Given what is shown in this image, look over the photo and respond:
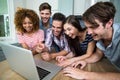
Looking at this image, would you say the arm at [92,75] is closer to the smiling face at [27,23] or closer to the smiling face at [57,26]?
the smiling face at [57,26]

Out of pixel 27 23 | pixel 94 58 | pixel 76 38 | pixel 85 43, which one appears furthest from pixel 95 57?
pixel 27 23

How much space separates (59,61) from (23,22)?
0.76 meters

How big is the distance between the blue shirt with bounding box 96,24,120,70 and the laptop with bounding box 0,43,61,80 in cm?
38

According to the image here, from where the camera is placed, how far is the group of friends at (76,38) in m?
1.03

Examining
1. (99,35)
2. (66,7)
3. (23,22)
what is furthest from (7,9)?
(99,35)

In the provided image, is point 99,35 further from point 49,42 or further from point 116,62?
point 49,42

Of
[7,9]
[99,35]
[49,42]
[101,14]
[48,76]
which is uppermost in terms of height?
[7,9]

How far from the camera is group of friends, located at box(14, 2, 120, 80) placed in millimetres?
1026

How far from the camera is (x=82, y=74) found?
37.9 inches

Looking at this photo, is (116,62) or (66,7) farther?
(66,7)

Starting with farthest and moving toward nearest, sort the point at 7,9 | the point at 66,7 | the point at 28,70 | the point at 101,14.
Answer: the point at 7,9 → the point at 66,7 → the point at 101,14 → the point at 28,70

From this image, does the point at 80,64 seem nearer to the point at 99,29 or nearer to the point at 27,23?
the point at 99,29

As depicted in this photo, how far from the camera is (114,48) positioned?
1.11 m

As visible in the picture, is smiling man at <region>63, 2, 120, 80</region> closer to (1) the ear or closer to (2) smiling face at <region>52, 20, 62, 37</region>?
(1) the ear
